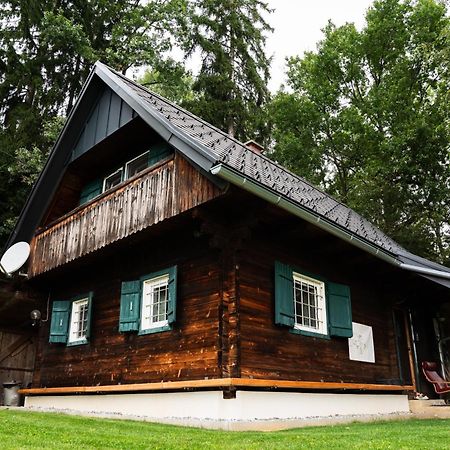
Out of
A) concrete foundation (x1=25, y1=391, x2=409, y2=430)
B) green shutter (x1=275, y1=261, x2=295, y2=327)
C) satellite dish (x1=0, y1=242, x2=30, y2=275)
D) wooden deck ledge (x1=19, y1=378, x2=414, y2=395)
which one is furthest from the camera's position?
satellite dish (x1=0, y1=242, x2=30, y2=275)

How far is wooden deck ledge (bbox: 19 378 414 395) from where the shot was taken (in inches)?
275

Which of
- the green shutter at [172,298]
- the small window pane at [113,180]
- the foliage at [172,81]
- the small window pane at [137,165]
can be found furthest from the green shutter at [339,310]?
the foliage at [172,81]

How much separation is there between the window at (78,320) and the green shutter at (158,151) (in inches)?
134

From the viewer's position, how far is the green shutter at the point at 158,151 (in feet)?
31.2

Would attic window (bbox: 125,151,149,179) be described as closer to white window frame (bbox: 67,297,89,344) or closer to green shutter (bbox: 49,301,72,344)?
white window frame (bbox: 67,297,89,344)

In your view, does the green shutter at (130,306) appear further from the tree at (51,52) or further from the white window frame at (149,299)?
the tree at (51,52)

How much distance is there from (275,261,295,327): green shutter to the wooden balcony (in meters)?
2.01

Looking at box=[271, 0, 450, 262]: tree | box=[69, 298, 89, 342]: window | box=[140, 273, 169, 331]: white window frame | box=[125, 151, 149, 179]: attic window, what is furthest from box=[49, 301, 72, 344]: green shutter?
box=[271, 0, 450, 262]: tree

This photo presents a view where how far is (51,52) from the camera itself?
68.2 ft

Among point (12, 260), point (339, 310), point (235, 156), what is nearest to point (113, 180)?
point (12, 260)

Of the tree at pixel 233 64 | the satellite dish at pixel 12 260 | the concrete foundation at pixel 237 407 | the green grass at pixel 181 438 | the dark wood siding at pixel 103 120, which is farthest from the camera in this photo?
the tree at pixel 233 64

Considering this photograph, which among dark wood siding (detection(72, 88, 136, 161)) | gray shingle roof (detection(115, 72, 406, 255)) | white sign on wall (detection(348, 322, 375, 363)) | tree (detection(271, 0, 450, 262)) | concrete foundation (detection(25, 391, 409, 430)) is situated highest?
tree (detection(271, 0, 450, 262))

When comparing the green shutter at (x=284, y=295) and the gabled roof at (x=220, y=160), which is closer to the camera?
the gabled roof at (x=220, y=160)

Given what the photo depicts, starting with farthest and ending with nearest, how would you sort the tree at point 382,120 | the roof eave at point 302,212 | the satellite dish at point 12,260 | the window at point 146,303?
the tree at point 382,120 < the satellite dish at point 12,260 < the window at point 146,303 < the roof eave at point 302,212
